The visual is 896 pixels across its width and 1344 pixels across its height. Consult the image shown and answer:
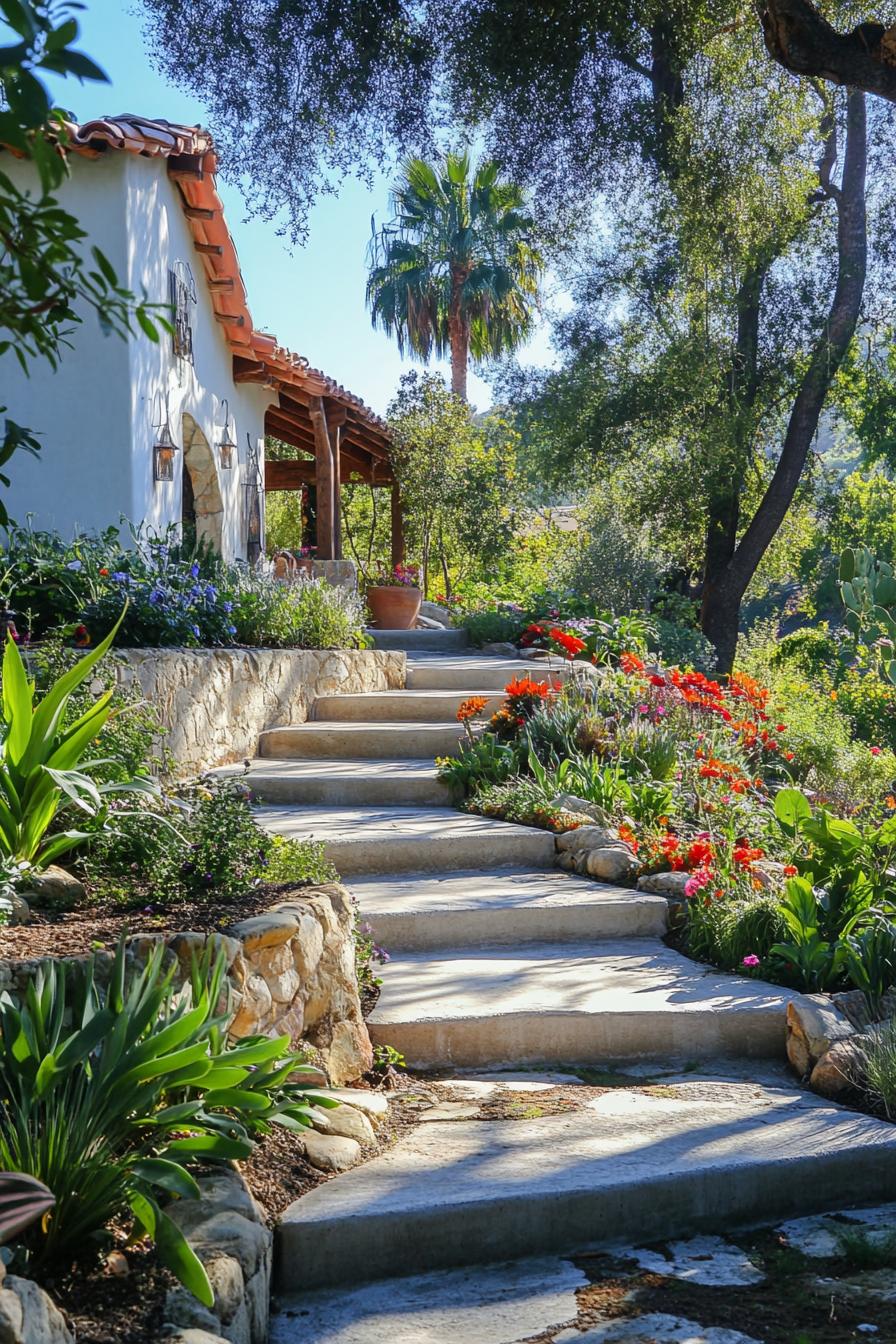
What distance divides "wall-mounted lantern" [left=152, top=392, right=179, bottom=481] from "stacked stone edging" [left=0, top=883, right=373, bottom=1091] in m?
6.74

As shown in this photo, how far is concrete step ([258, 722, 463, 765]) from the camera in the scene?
8062 millimetres

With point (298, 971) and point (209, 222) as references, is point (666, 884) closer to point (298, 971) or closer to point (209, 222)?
point (298, 971)

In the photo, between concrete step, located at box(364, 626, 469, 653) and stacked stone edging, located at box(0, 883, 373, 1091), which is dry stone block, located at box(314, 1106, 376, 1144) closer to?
stacked stone edging, located at box(0, 883, 373, 1091)

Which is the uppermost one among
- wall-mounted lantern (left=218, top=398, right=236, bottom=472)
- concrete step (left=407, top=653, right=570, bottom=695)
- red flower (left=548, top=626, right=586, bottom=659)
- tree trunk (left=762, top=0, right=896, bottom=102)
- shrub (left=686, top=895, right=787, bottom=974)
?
tree trunk (left=762, top=0, right=896, bottom=102)

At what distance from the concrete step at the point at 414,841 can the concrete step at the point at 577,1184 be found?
7.32ft

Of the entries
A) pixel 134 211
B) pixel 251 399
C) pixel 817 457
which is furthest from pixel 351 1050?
pixel 817 457

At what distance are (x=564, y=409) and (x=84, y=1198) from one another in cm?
1177

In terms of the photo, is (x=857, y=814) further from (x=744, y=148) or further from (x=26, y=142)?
(x=26, y=142)

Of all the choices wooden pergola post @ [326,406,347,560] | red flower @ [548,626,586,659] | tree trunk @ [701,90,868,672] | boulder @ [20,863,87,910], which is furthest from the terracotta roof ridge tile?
boulder @ [20,863,87,910]

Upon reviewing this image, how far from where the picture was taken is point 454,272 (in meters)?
25.8

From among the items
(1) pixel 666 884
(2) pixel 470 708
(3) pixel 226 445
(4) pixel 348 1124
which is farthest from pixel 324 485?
(4) pixel 348 1124

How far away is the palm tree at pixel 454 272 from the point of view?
25.2 meters

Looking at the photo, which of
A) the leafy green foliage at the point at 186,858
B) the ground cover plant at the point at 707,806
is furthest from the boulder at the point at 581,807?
the leafy green foliage at the point at 186,858

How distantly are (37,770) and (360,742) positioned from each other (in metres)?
4.39
